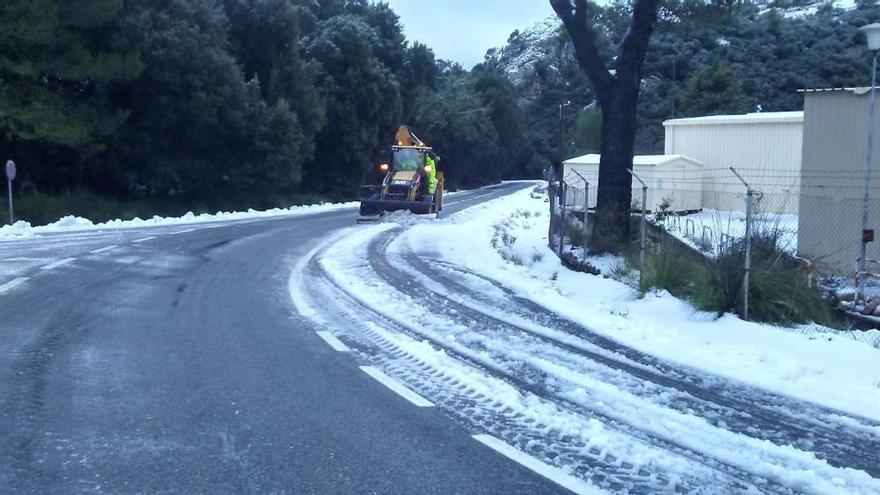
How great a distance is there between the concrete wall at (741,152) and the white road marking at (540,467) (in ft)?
76.1

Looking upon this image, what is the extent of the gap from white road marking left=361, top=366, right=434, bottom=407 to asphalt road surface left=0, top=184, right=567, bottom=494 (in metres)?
0.09

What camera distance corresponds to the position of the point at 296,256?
2036 centimetres

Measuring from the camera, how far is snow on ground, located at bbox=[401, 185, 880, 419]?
903cm

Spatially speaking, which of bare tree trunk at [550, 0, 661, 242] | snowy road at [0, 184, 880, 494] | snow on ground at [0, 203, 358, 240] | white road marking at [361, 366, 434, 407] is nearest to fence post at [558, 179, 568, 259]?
bare tree trunk at [550, 0, 661, 242]

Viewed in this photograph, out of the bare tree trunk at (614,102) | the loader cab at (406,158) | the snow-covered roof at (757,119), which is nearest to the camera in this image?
the bare tree trunk at (614,102)

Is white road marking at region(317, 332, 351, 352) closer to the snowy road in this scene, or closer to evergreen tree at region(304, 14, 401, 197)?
the snowy road

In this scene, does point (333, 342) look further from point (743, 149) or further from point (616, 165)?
point (743, 149)

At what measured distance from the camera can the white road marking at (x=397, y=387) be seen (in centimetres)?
813

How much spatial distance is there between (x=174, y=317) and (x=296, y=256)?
8.15m

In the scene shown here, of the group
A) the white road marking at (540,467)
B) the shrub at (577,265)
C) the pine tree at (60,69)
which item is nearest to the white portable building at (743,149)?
the shrub at (577,265)

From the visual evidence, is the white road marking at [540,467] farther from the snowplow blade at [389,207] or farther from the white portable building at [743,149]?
the snowplow blade at [389,207]

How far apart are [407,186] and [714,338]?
78.9 ft

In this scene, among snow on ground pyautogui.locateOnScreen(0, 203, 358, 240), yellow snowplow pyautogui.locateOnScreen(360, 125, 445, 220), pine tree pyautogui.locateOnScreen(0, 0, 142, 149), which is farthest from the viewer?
yellow snowplow pyautogui.locateOnScreen(360, 125, 445, 220)

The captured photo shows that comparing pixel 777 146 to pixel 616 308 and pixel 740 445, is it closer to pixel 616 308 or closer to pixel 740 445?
pixel 616 308
